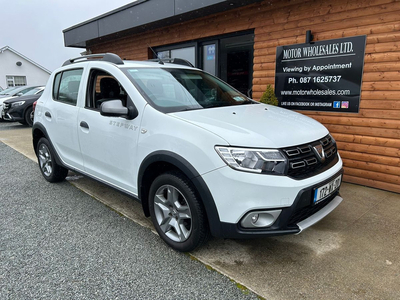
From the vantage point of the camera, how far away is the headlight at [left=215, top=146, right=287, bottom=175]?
2188 millimetres

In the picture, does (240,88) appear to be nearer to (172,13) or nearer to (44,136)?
(172,13)

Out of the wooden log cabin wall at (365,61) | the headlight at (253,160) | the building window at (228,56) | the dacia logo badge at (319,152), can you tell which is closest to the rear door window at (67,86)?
the headlight at (253,160)

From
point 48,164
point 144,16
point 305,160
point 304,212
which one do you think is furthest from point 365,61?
point 144,16

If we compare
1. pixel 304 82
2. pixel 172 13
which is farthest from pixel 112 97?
pixel 172 13

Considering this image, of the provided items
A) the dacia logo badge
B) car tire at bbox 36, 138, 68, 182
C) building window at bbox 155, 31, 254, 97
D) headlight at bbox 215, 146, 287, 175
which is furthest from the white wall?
the dacia logo badge

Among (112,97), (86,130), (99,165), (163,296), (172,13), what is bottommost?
(163,296)

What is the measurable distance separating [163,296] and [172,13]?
5.84m

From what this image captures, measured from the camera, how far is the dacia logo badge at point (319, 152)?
8.17ft

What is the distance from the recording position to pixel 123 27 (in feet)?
26.1

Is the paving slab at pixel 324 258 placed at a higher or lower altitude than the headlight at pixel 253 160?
lower

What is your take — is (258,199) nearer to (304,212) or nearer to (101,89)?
(304,212)

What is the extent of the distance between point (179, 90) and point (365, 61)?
2.91m

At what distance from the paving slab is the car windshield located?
52.2 inches

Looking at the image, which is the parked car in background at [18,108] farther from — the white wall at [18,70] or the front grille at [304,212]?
the white wall at [18,70]
